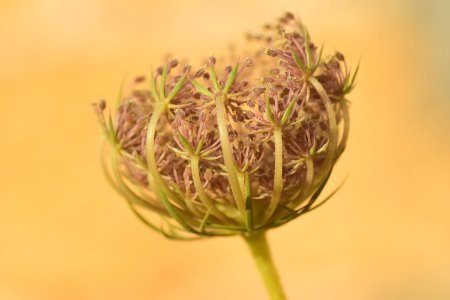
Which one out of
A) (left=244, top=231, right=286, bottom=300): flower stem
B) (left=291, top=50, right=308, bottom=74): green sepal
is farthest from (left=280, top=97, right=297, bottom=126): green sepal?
(left=244, top=231, right=286, bottom=300): flower stem

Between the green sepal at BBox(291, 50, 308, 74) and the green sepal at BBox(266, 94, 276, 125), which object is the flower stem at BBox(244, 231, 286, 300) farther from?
the green sepal at BBox(291, 50, 308, 74)

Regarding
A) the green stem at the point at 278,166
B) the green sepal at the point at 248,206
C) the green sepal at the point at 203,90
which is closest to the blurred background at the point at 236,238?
the green sepal at the point at 248,206

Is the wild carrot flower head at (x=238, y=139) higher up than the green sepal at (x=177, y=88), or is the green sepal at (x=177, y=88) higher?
the green sepal at (x=177, y=88)

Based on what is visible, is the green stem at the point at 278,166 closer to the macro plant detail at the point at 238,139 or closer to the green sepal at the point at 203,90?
the macro plant detail at the point at 238,139

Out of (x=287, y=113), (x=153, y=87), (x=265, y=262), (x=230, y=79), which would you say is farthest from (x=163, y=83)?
(x=265, y=262)

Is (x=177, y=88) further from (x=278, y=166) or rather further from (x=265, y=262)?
(x=265, y=262)

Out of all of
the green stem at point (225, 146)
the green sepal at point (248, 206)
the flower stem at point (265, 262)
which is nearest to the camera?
the green stem at point (225, 146)

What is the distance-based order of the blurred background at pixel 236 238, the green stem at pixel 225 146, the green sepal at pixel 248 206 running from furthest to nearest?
1. the blurred background at pixel 236 238
2. the green sepal at pixel 248 206
3. the green stem at pixel 225 146
